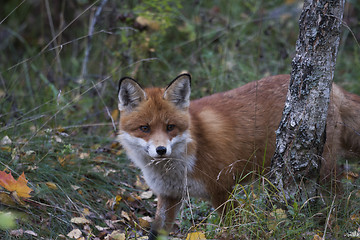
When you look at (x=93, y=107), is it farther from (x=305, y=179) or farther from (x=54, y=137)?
(x=305, y=179)

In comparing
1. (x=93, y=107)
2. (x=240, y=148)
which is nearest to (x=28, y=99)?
(x=93, y=107)

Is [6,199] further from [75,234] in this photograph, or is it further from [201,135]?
[201,135]

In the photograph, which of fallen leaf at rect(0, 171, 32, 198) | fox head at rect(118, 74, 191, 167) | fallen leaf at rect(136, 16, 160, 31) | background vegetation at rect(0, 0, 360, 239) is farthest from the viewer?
fallen leaf at rect(136, 16, 160, 31)

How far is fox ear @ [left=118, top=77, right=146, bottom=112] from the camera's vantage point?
11.0 feet

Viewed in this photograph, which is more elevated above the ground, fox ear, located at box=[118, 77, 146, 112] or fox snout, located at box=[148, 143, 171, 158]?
fox ear, located at box=[118, 77, 146, 112]

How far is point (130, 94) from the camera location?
343 centimetres

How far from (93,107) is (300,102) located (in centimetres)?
370

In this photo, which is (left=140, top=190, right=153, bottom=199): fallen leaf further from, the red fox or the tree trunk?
the tree trunk

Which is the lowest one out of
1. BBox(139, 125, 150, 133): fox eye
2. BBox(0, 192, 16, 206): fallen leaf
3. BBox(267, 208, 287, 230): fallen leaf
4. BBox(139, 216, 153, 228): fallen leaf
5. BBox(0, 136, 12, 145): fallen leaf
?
BBox(139, 216, 153, 228): fallen leaf

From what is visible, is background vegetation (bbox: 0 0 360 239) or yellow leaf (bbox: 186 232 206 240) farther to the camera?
background vegetation (bbox: 0 0 360 239)

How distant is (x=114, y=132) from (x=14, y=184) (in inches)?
75.9

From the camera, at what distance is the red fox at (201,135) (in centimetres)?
331

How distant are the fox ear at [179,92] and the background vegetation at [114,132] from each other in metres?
0.62

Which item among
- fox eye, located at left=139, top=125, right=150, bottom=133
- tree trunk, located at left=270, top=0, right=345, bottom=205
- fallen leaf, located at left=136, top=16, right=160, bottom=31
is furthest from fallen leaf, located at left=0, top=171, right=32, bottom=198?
fallen leaf, located at left=136, top=16, right=160, bottom=31
